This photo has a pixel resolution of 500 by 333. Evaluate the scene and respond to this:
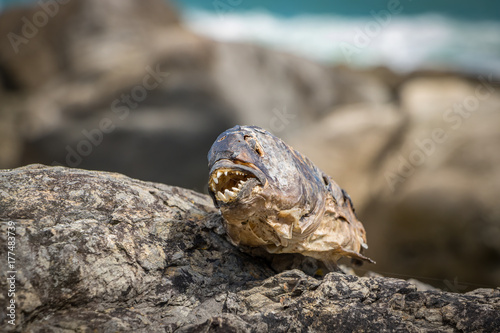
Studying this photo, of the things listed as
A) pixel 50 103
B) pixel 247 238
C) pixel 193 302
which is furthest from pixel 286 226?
pixel 50 103

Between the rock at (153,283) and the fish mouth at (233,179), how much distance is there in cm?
47

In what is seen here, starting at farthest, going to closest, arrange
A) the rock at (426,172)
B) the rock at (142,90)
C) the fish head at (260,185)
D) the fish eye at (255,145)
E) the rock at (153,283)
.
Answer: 1. the rock at (142,90)
2. the rock at (426,172)
3. the fish eye at (255,145)
4. the fish head at (260,185)
5. the rock at (153,283)

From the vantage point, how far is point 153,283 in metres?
2.16

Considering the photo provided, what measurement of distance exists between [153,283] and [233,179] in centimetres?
61

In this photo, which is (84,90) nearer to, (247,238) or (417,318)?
(247,238)

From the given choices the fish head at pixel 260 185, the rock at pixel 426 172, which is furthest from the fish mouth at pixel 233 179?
the rock at pixel 426 172

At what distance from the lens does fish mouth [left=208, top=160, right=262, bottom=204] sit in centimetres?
201

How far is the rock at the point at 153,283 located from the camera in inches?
75.4

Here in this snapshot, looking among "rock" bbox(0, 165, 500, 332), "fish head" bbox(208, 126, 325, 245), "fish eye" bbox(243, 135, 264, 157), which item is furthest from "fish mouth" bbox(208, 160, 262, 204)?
"rock" bbox(0, 165, 500, 332)

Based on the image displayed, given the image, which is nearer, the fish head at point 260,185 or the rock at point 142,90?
the fish head at point 260,185

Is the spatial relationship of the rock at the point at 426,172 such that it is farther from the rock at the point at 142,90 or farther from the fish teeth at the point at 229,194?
the fish teeth at the point at 229,194

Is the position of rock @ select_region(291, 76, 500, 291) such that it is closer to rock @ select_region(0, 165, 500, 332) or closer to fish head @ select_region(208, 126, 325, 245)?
rock @ select_region(0, 165, 500, 332)

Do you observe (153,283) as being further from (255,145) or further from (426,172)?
(426,172)

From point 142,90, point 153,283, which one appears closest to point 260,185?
point 153,283
